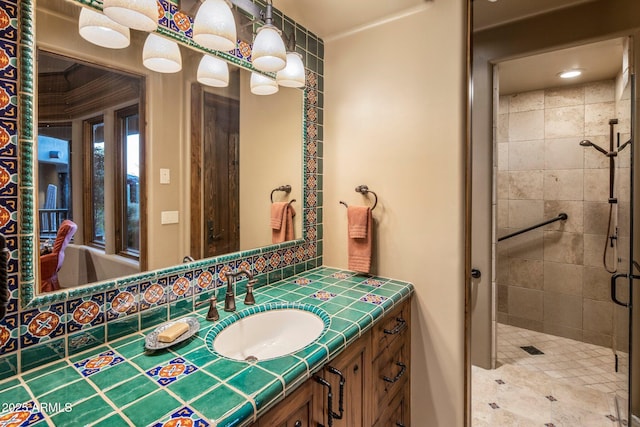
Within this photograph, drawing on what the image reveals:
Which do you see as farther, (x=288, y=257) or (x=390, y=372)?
(x=288, y=257)

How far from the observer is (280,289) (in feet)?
4.74

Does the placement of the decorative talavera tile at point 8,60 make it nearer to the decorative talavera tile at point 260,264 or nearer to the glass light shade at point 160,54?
the glass light shade at point 160,54

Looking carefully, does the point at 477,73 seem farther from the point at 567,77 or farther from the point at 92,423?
the point at 92,423

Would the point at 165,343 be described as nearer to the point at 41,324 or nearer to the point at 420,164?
the point at 41,324

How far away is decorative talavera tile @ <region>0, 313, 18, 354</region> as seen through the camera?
733mm

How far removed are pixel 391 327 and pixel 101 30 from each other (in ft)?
4.85

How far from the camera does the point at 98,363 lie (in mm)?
807

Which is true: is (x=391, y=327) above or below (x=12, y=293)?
below

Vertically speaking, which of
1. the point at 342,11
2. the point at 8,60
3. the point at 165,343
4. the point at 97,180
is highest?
the point at 342,11

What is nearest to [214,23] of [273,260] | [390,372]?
[273,260]

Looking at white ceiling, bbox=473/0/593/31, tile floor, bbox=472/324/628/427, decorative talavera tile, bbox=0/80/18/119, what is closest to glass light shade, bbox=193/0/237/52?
decorative talavera tile, bbox=0/80/18/119

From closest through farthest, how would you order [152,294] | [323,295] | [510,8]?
[152,294] < [323,295] < [510,8]

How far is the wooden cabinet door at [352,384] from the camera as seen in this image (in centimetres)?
93

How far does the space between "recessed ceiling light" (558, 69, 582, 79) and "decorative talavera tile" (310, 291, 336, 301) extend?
99.0 inches
